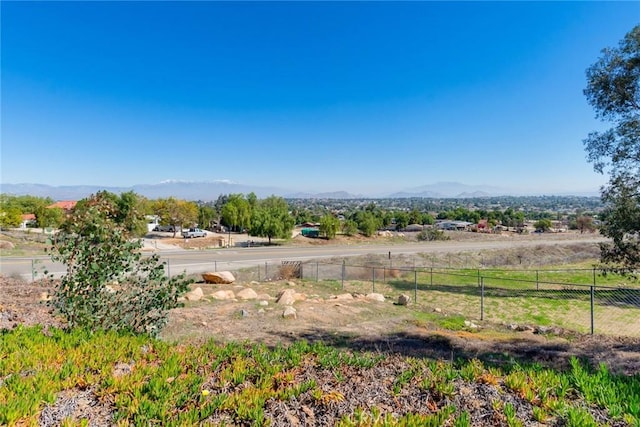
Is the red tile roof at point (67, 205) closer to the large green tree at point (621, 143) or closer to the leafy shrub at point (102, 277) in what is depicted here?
the leafy shrub at point (102, 277)

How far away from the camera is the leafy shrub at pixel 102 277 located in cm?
514

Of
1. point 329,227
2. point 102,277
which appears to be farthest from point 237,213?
point 102,277

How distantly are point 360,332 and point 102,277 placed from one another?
6023 mm

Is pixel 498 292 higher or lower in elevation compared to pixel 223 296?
lower

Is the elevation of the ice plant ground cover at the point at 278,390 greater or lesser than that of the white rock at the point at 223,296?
greater

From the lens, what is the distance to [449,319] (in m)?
11.6

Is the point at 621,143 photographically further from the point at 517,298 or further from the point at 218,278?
the point at 218,278

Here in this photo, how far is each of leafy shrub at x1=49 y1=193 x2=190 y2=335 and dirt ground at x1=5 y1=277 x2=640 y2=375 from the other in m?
1.38

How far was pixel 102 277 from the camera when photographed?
522 centimetres

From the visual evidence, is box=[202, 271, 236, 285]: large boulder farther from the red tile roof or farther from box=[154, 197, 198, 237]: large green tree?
box=[154, 197, 198, 237]: large green tree

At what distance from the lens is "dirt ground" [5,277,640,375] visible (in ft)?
22.5

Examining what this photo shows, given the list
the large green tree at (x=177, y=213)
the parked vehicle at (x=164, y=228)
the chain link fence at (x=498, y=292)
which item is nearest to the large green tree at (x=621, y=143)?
the chain link fence at (x=498, y=292)

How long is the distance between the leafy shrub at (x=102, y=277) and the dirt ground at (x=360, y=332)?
1.38m

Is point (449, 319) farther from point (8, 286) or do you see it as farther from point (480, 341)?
point (8, 286)
